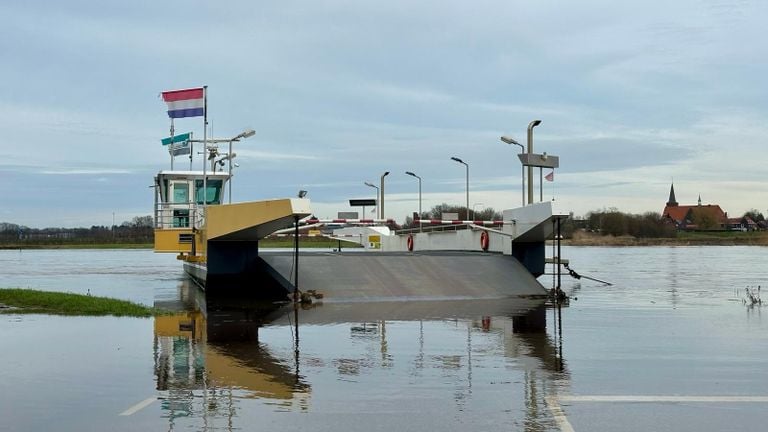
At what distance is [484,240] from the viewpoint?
2681 centimetres

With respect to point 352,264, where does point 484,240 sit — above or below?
above

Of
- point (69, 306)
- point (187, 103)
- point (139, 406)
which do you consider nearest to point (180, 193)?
point (187, 103)

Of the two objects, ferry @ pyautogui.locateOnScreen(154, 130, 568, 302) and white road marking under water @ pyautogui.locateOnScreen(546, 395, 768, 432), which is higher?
ferry @ pyautogui.locateOnScreen(154, 130, 568, 302)

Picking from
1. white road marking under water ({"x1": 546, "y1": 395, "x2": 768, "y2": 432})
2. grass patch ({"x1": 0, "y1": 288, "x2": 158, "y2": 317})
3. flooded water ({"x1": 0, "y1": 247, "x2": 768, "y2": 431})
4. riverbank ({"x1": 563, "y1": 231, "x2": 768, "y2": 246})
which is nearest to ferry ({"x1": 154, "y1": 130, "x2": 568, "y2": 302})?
flooded water ({"x1": 0, "y1": 247, "x2": 768, "y2": 431})

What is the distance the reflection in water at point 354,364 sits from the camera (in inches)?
299

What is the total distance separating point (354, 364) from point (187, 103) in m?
18.2

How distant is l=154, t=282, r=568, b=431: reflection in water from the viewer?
760 centimetres

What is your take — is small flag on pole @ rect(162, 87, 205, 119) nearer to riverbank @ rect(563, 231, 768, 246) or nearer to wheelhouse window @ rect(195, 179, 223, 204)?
wheelhouse window @ rect(195, 179, 223, 204)

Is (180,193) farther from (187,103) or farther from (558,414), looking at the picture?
(558,414)

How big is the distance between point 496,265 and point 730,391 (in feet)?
48.1

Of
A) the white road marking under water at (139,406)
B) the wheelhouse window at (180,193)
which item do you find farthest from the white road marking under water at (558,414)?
the wheelhouse window at (180,193)

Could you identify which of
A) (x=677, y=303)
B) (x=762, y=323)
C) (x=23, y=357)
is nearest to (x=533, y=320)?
(x=762, y=323)

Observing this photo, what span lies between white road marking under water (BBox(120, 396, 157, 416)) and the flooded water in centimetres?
4

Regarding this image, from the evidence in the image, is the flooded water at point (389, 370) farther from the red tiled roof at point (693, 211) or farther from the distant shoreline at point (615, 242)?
the red tiled roof at point (693, 211)
